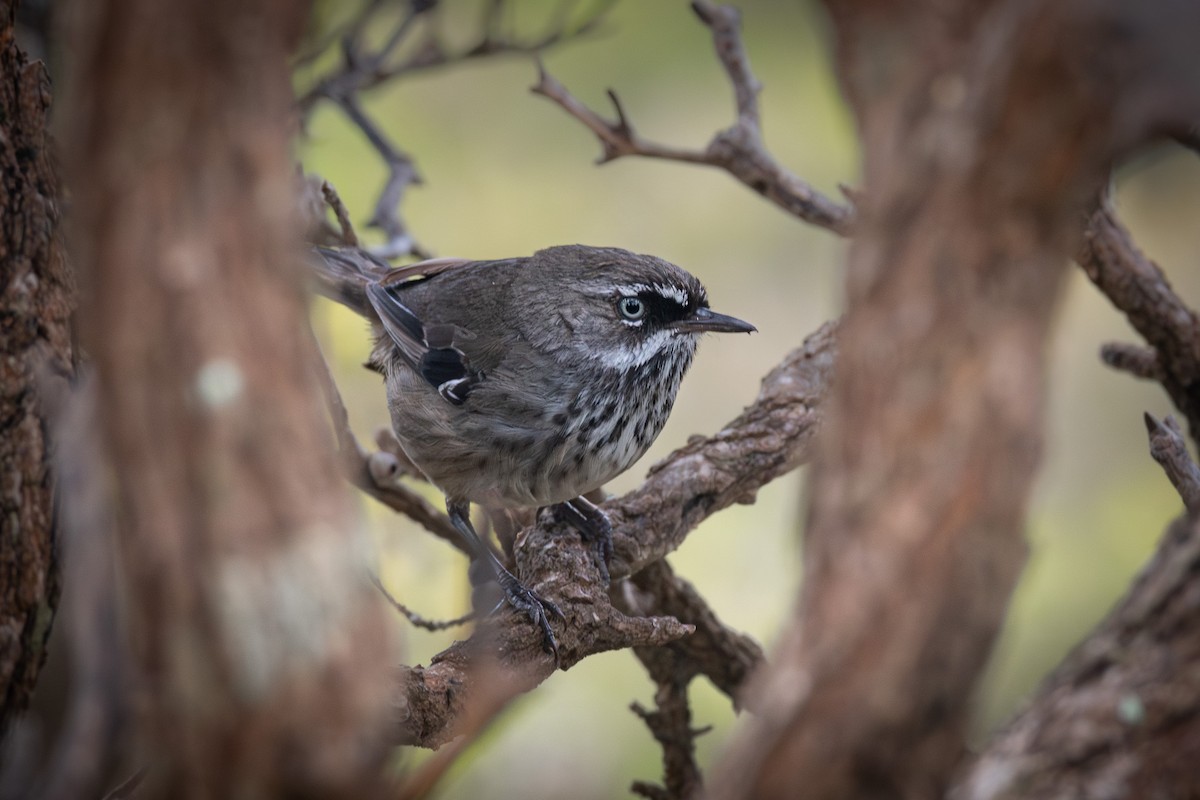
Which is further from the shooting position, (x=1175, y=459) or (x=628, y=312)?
(x=628, y=312)

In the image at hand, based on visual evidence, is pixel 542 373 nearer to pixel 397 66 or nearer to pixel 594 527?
pixel 594 527

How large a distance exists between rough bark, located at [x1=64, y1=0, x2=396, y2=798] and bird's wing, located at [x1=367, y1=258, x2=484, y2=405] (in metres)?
2.91

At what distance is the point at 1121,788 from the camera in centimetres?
173

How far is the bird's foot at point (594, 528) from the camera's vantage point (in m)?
3.99

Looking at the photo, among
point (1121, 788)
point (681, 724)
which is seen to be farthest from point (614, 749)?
point (1121, 788)

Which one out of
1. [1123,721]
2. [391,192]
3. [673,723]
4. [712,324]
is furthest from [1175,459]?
[391,192]

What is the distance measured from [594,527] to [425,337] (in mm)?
1281

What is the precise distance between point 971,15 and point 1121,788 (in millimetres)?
1193

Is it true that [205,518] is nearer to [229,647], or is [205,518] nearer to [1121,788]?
[229,647]

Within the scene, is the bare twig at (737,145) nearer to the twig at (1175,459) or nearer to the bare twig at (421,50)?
the bare twig at (421,50)

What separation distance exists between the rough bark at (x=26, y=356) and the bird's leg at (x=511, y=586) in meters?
1.38

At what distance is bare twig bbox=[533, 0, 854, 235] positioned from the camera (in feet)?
15.6

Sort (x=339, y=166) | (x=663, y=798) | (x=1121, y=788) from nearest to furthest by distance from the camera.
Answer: (x=1121, y=788) → (x=663, y=798) → (x=339, y=166)

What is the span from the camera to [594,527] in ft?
13.5
